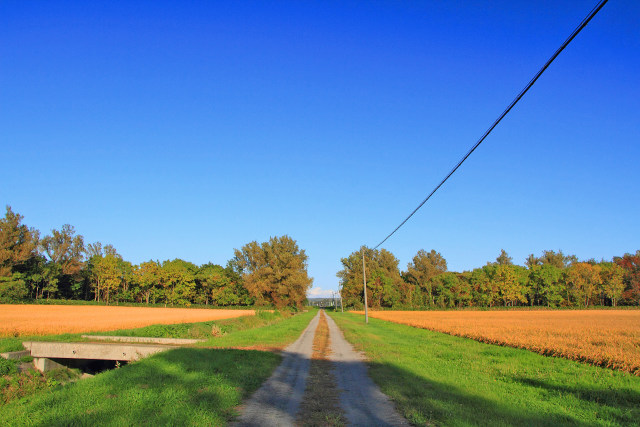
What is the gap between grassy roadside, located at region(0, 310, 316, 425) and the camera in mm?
6563

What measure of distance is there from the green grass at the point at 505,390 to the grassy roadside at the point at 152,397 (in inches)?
149

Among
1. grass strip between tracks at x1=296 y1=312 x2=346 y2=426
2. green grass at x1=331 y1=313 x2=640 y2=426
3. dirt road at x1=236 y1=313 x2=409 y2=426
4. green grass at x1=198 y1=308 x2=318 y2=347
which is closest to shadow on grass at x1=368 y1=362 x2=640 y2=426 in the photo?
green grass at x1=331 y1=313 x2=640 y2=426

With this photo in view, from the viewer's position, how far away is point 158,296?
9844 centimetres

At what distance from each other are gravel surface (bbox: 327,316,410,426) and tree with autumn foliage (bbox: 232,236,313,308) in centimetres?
5880

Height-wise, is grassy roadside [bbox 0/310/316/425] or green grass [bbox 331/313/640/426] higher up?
grassy roadside [bbox 0/310/316/425]

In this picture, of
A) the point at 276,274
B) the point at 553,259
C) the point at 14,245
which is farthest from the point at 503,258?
the point at 14,245

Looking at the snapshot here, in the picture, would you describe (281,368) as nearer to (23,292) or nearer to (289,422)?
(289,422)

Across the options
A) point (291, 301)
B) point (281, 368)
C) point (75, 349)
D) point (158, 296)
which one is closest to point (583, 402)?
point (281, 368)

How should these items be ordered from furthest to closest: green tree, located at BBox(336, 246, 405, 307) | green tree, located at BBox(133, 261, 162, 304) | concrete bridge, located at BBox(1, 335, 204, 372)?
1. green tree, located at BBox(336, 246, 405, 307)
2. green tree, located at BBox(133, 261, 162, 304)
3. concrete bridge, located at BBox(1, 335, 204, 372)

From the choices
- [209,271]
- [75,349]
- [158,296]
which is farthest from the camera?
[209,271]

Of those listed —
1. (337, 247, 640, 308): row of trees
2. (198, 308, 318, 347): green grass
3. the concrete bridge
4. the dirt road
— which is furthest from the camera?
(337, 247, 640, 308): row of trees

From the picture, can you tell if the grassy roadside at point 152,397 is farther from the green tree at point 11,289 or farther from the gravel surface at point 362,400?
the green tree at point 11,289

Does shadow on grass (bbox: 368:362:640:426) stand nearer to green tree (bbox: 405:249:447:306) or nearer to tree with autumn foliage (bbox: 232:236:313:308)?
tree with autumn foliage (bbox: 232:236:313:308)

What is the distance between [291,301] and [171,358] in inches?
2470
